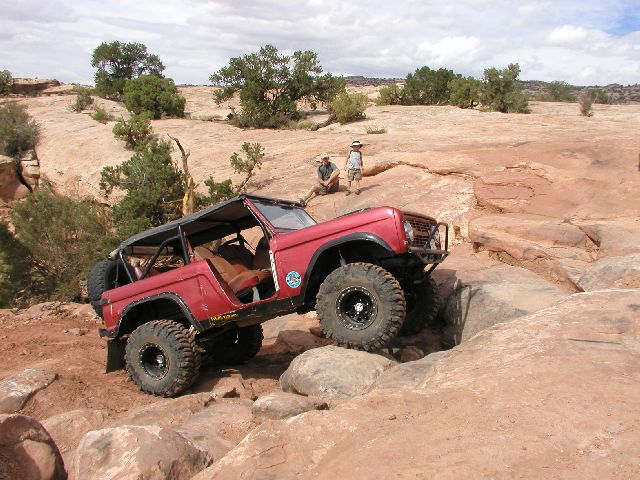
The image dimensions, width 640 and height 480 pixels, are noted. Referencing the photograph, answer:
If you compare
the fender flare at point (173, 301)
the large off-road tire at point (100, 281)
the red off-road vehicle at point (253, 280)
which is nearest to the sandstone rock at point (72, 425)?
the red off-road vehicle at point (253, 280)

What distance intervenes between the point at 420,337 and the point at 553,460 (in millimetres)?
3914

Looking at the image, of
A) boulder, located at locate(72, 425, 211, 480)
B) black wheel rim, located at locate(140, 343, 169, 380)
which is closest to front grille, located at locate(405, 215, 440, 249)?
boulder, located at locate(72, 425, 211, 480)

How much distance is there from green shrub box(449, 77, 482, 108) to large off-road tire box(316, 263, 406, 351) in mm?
25868

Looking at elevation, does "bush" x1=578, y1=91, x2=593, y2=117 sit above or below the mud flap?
above

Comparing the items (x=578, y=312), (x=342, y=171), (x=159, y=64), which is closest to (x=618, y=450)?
(x=578, y=312)

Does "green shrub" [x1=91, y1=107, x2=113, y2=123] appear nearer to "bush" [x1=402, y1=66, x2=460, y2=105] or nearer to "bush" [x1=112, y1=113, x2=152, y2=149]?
"bush" [x1=112, y1=113, x2=152, y2=149]

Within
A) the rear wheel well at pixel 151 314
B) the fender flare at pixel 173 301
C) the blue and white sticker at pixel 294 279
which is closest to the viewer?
the blue and white sticker at pixel 294 279

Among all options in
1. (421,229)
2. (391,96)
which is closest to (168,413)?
(421,229)

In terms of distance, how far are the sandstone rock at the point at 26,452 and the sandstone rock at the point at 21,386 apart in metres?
2.56

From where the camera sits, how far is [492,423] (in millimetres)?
3414

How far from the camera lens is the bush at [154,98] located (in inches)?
1127

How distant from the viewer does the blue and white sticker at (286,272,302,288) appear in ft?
19.1

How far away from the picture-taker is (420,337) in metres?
6.82

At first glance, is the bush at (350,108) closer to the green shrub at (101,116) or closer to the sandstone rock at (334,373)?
the green shrub at (101,116)
